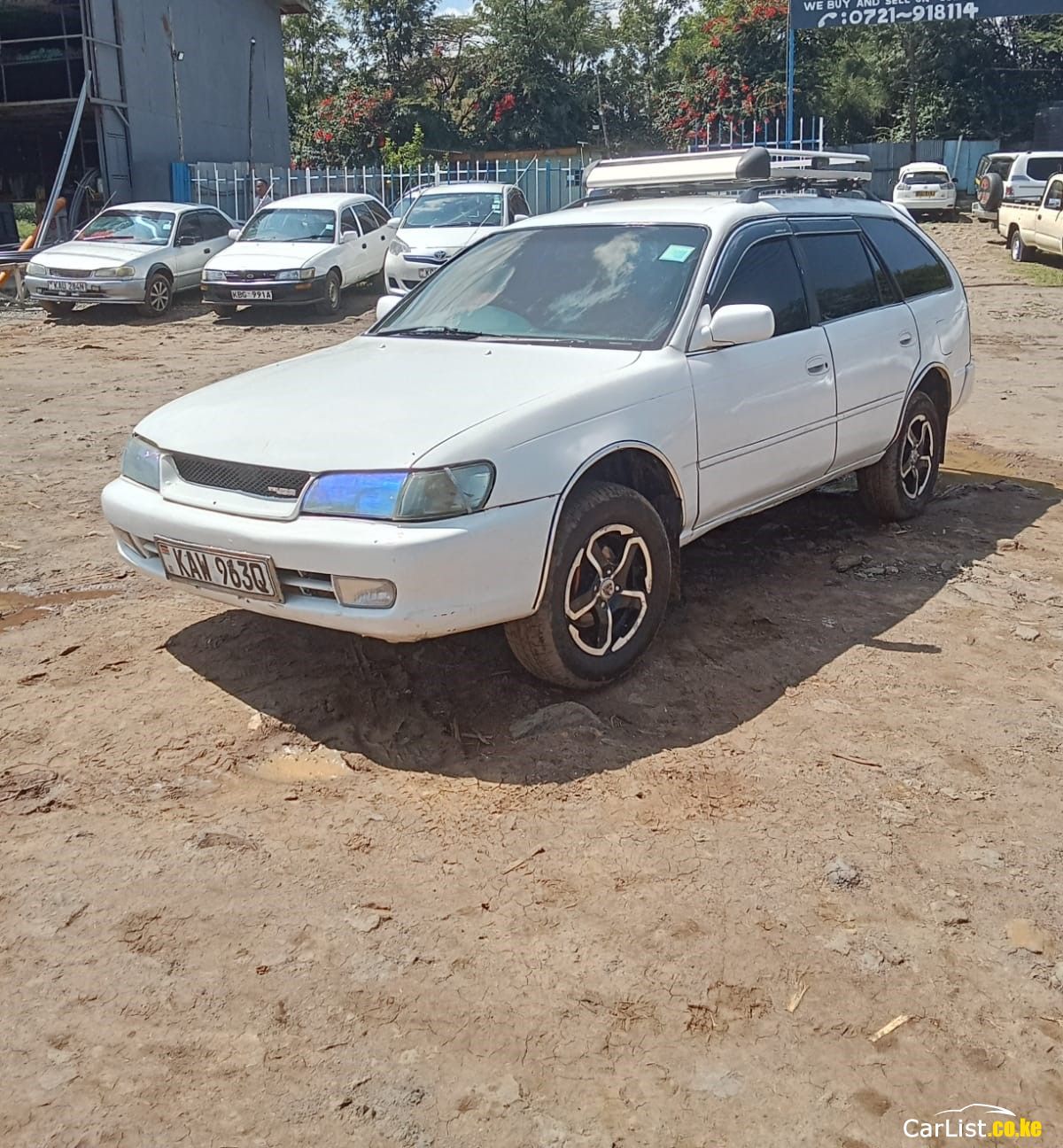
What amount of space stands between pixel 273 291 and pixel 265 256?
2.32ft

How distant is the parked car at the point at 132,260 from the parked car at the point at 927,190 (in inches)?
782

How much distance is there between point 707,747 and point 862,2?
3302 cm

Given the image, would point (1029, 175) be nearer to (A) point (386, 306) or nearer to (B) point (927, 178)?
(B) point (927, 178)

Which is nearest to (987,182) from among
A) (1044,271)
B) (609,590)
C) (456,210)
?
(1044,271)

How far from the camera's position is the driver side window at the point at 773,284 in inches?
188

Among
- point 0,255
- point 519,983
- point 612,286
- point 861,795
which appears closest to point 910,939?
point 861,795

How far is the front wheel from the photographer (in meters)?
20.3

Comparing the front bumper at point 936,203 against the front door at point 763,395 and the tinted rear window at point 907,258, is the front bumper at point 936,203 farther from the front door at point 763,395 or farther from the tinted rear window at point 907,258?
the front door at point 763,395

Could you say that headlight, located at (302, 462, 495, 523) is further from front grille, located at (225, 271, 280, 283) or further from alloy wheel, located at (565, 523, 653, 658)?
front grille, located at (225, 271, 280, 283)

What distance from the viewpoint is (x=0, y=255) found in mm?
18141

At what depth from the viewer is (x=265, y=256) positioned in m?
15.9

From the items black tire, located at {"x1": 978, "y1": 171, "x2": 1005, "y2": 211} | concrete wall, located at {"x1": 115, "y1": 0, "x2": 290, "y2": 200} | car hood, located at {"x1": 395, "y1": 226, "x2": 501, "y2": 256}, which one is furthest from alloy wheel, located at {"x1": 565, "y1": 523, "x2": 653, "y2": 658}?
black tire, located at {"x1": 978, "y1": 171, "x2": 1005, "y2": 211}

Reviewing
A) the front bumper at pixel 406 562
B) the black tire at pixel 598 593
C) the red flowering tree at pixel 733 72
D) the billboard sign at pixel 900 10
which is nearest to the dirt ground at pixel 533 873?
the black tire at pixel 598 593

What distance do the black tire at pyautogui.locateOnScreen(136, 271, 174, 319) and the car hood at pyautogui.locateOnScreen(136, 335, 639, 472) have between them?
12.5 m
